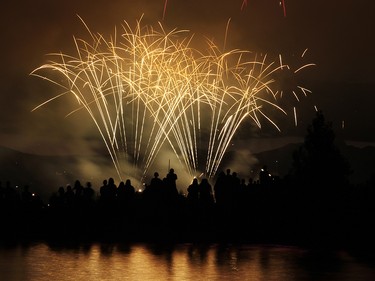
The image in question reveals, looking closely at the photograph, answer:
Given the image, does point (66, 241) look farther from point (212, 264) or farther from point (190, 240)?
point (212, 264)

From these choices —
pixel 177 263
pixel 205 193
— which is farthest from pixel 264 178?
pixel 177 263

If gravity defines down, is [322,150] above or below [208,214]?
above

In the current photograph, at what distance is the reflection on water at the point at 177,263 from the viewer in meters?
13.9

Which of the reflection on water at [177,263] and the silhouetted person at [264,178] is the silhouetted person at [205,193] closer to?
the silhouetted person at [264,178]

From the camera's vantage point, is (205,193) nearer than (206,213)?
No

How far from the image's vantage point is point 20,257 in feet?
56.5

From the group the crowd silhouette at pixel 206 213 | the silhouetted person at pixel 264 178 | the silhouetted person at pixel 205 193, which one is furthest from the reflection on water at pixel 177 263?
the silhouetted person at pixel 205 193

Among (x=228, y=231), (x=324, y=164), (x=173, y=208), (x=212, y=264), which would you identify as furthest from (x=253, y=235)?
(x=324, y=164)

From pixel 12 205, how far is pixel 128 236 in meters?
4.96

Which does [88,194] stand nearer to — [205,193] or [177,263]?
[205,193]

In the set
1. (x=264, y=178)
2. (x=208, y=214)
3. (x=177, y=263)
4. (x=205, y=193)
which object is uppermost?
(x=264, y=178)

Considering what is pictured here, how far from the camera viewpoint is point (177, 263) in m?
16.1

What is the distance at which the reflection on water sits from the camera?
1392 cm

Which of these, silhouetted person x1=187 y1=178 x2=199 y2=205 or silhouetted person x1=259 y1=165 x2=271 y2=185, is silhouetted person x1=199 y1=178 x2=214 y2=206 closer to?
silhouetted person x1=187 y1=178 x2=199 y2=205
